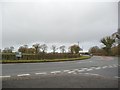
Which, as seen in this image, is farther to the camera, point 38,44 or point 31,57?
point 38,44

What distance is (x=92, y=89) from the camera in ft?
27.2

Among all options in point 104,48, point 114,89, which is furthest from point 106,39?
point 114,89

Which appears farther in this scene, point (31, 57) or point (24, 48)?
point (24, 48)

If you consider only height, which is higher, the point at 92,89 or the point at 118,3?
the point at 118,3

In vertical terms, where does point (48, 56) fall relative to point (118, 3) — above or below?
below

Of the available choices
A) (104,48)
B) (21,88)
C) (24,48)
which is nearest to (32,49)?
(24,48)

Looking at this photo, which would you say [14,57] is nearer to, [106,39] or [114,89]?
[114,89]

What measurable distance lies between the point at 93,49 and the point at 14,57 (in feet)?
352

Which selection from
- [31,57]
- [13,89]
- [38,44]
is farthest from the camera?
[38,44]

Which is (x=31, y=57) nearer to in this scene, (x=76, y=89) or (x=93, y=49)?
(x=76, y=89)

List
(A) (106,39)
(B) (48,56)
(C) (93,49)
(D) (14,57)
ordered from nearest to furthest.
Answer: (D) (14,57) → (B) (48,56) → (A) (106,39) → (C) (93,49)

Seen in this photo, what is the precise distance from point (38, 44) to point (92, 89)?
304 feet

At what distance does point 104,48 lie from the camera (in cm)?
11050

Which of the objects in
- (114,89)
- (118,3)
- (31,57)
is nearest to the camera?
(114,89)
